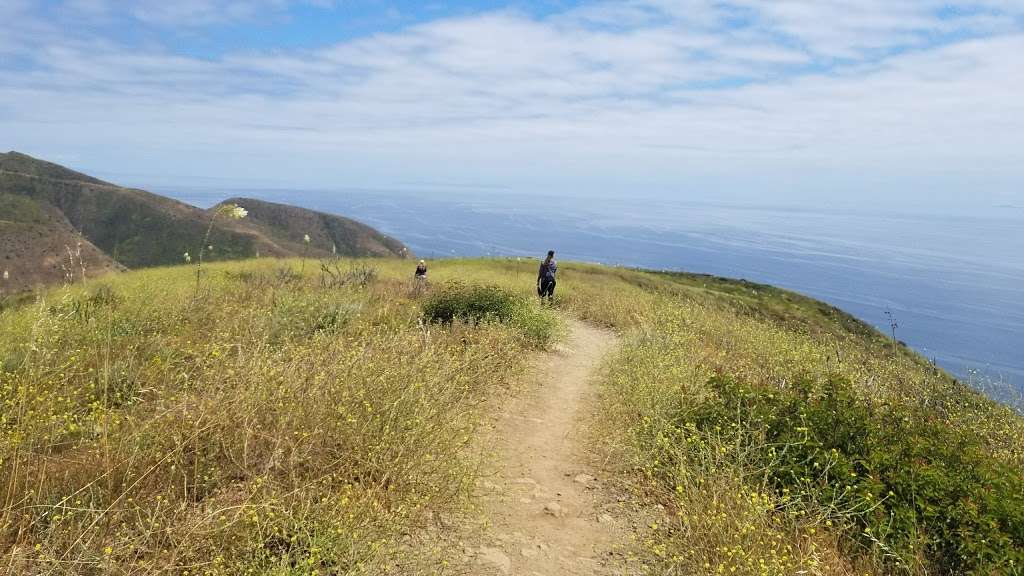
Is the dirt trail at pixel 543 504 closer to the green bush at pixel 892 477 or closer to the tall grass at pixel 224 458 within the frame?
the tall grass at pixel 224 458

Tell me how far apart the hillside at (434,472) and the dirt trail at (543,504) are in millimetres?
29

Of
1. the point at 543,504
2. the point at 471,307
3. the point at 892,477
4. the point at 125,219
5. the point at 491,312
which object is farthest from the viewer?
the point at 125,219

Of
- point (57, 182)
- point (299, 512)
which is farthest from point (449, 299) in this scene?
point (57, 182)

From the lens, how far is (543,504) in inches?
195

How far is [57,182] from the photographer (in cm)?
18012

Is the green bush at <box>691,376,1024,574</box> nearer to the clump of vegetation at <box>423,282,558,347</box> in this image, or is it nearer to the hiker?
the clump of vegetation at <box>423,282,558,347</box>

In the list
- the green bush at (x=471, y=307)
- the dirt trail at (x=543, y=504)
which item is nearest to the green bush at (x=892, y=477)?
the dirt trail at (x=543, y=504)

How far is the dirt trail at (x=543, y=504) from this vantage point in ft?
13.1

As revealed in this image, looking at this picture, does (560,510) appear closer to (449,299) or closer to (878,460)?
(878,460)

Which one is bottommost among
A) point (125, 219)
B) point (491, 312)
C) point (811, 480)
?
point (125, 219)

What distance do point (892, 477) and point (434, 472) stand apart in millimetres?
3790

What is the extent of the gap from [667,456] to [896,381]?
7.94 meters

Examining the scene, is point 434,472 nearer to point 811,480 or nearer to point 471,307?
point 811,480

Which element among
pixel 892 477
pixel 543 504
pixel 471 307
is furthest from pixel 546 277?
pixel 892 477
